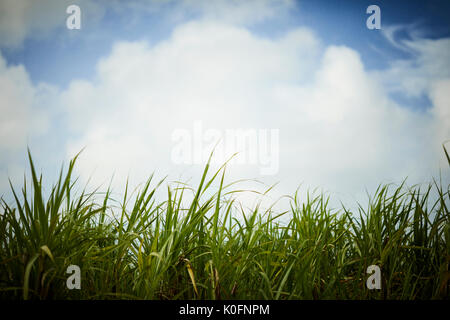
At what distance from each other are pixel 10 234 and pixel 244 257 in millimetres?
1148

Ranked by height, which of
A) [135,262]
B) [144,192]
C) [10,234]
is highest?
[144,192]

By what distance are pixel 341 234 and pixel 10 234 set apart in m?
1.90

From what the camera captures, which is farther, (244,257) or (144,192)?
(144,192)

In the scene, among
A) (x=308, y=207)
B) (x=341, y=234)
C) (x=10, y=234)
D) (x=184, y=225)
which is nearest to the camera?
(x=10, y=234)

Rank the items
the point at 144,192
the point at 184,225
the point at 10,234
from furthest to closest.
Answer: the point at 144,192 → the point at 184,225 → the point at 10,234

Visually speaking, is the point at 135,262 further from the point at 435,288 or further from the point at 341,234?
the point at 435,288

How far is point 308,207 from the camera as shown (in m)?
2.43

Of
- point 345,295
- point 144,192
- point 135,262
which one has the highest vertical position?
point 144,192
